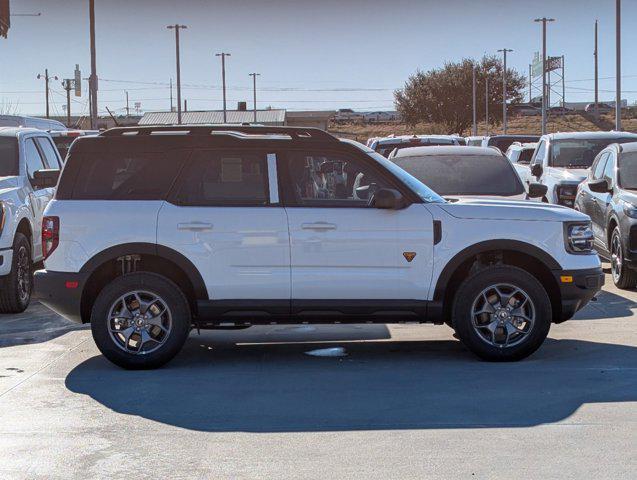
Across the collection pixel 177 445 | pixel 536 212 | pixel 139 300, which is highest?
pixel 536 212

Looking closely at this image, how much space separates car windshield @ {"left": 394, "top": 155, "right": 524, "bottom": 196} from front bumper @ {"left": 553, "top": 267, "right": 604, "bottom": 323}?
12.8 feet

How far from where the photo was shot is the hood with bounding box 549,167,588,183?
18.5m

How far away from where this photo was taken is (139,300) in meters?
8.92

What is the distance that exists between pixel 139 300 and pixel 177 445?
8.06ft

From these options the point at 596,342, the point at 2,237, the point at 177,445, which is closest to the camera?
the point at 177,445

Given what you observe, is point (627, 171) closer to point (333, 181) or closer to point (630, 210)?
point (630, 210)

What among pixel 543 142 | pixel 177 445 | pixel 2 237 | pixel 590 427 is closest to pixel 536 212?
pixel 590 427

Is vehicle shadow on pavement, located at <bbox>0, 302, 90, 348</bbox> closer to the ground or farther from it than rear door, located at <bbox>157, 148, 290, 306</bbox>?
closer to the ground

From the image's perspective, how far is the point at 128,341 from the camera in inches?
351

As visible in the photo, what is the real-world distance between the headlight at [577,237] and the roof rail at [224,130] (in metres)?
2.01

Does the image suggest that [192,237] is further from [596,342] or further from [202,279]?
[596,342]

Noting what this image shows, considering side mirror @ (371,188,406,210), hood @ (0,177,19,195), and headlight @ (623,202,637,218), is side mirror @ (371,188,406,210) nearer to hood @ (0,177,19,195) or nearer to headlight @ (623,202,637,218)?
headlight @ (623,202,637,218)

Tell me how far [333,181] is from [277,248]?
752 millimetres

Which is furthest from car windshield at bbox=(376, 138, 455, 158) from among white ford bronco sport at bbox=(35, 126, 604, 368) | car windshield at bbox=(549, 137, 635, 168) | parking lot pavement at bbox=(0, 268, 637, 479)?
white ford bronco sport at bbox=(35, 126, 604, 368)
